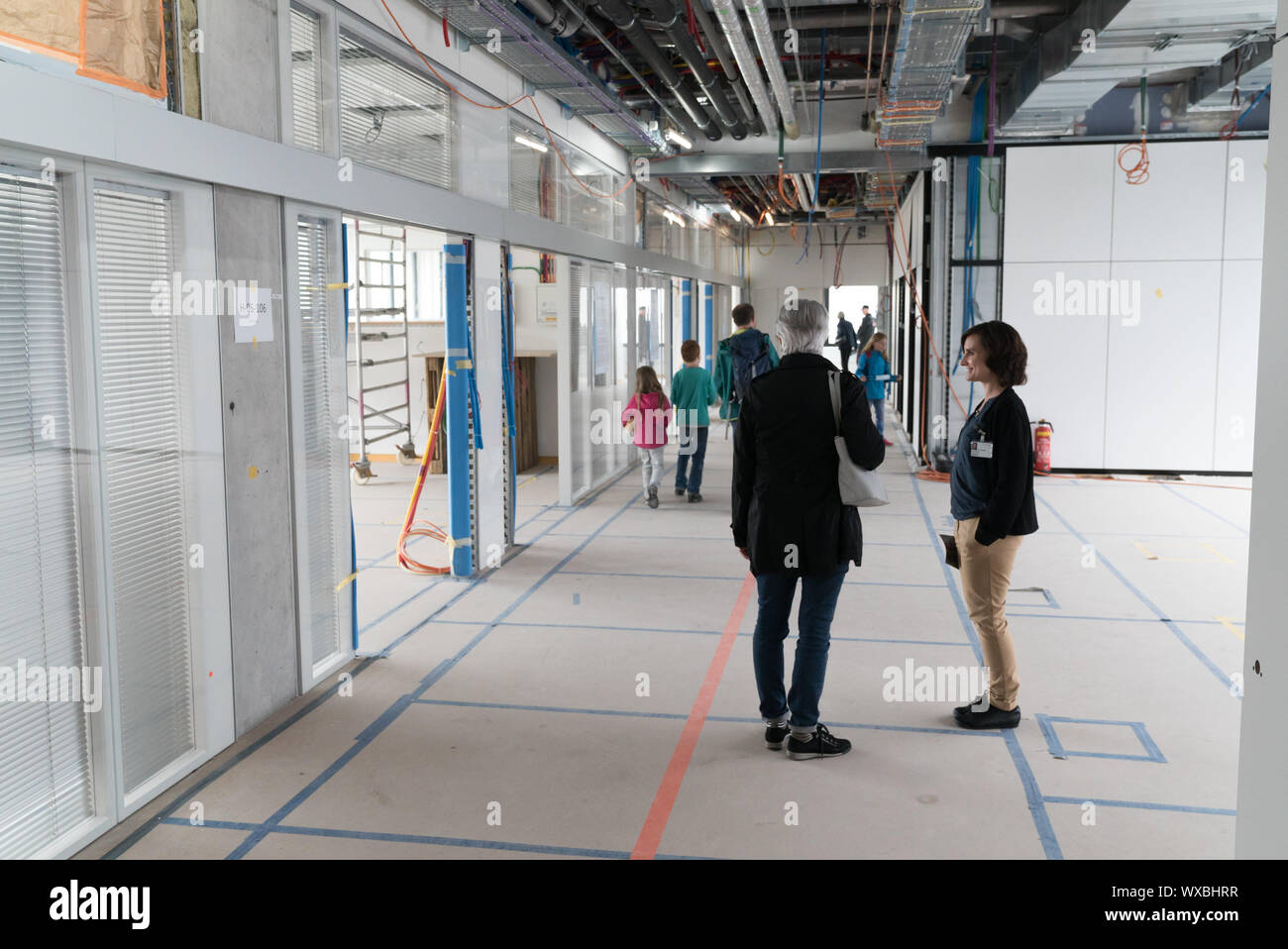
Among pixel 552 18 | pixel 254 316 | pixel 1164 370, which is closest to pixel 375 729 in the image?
pixel 254 316

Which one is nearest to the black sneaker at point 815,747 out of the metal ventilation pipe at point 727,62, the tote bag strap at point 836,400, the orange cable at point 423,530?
the tote bag strap at point 836,400

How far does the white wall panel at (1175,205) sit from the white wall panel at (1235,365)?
1.28 ft

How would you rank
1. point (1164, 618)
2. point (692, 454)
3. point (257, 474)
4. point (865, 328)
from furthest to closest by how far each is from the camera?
1. point (865, 328)
2. point (692, 454)
3. point (1164, 618)
4. point (257, 474)

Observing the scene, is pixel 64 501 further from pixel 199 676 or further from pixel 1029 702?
pixel 1029 702

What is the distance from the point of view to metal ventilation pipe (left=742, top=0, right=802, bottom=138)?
6.46 m

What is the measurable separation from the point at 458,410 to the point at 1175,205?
8529mm

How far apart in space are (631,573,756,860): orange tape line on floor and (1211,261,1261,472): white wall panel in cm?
783

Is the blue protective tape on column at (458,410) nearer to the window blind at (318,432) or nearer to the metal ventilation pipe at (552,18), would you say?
the metal ventilation pipe at (552,18)

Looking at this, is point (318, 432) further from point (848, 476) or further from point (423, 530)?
point (423, 530)

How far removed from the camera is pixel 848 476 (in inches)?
155

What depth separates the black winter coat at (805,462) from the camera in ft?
12.9

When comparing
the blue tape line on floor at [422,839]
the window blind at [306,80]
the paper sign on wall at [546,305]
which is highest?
the window blind at [306,80]

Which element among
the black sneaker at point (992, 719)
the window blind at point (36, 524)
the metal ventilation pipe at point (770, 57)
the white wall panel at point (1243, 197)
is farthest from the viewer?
the white wall panel at point (1243, 197)

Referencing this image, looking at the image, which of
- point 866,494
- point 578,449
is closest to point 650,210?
point 578,449
